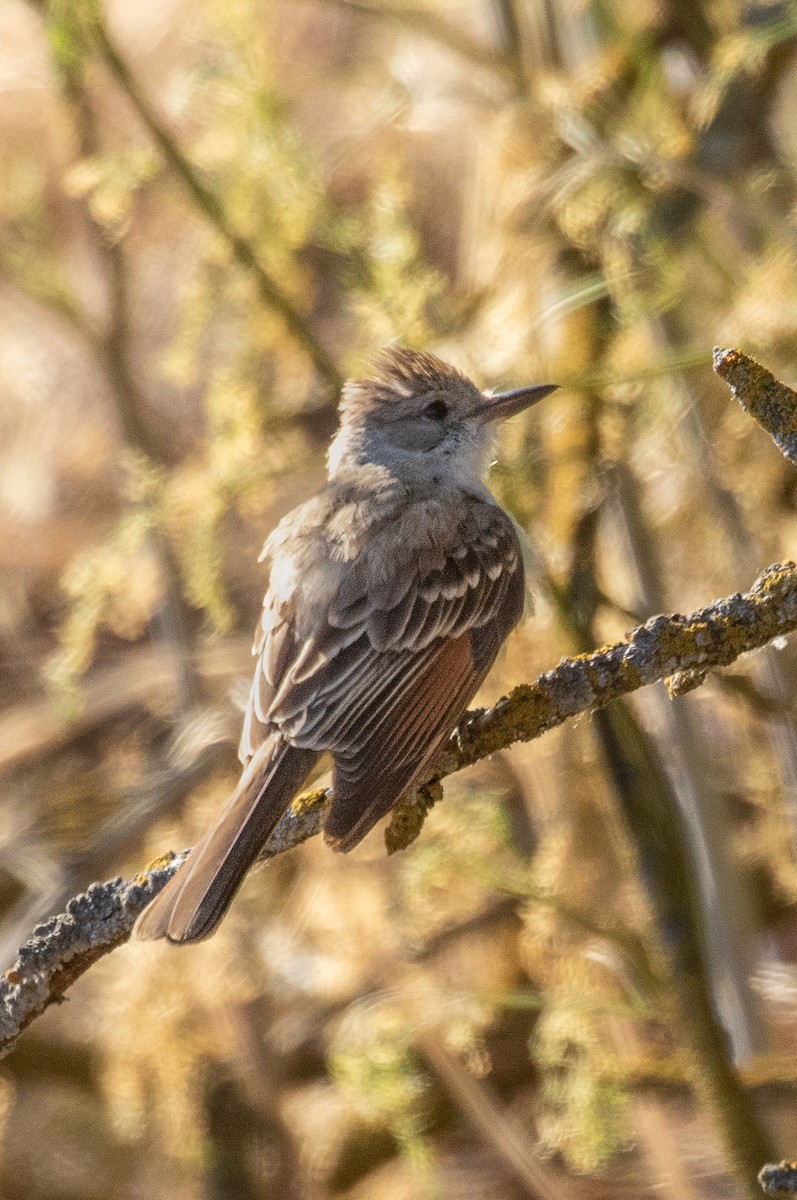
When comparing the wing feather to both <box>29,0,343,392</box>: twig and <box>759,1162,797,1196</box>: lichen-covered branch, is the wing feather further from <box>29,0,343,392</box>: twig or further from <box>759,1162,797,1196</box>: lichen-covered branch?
<box>759,1162,797,1196</box>: lichen-covered branch

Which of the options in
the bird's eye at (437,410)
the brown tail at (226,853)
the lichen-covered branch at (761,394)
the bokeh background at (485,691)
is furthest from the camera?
the bird's eye at (437,410)

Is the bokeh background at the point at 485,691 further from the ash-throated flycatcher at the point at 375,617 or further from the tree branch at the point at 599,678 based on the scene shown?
the tree branch at the point at 599,678

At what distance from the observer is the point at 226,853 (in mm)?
2688

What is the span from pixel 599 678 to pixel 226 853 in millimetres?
758

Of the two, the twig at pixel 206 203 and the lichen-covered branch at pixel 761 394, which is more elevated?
the twig at pixel 206 203

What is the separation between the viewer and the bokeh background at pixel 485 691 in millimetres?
3742

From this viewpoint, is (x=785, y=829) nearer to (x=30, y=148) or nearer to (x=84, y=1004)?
(x=84, y=1004)

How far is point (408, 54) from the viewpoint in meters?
4.86

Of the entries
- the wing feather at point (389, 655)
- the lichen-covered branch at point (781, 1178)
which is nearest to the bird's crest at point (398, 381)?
the wing feather at point (389, 655)

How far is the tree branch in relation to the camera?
2424 mm

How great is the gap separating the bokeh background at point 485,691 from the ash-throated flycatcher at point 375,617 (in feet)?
0.52

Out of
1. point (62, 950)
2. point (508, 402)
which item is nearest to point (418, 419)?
point (508, 402)

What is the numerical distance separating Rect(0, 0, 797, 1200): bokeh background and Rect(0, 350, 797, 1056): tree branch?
26 centimetres

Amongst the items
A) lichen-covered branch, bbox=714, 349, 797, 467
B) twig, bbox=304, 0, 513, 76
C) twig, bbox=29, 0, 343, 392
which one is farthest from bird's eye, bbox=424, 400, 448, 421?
lichen-covered branch, bbox=714, 349, 797, 467
